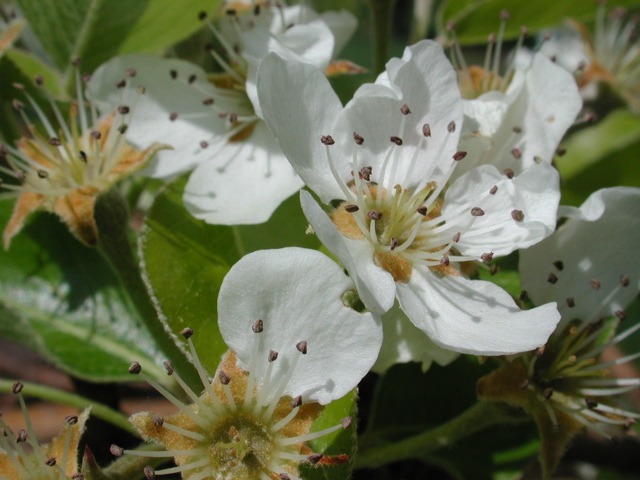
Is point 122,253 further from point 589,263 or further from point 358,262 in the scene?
point 589,263

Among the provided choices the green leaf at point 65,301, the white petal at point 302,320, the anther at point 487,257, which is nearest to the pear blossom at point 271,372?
the white petal at point 302,320

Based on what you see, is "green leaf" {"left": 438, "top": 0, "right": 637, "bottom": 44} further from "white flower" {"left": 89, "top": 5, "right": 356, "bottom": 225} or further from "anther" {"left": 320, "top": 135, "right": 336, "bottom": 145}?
"anther" {"left": 320, "top": 135, "right": 336, "bottom": 145}

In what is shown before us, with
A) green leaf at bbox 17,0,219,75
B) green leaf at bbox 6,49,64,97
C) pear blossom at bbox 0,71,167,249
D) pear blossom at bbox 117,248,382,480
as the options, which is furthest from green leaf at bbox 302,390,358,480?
green leaf at bbox 6,49,64,97

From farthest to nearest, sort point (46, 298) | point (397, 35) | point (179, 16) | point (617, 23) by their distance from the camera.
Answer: point (397, 35)
point (617, 23)
point (46, 298)
point (179, 16)

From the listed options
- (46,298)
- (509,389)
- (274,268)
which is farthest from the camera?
(46,298)

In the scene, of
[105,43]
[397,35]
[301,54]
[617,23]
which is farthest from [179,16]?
[397,35]

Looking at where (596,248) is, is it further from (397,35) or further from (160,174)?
(397,35)

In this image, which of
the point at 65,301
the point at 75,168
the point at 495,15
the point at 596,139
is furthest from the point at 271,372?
the point at 596,139
